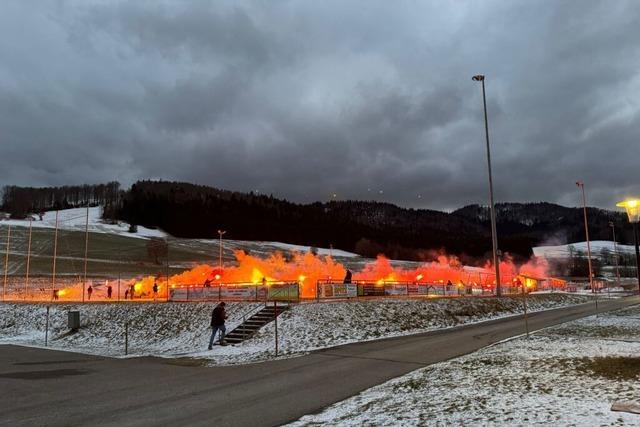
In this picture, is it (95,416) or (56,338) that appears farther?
(56,338)

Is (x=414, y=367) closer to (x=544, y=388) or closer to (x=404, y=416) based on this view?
(x=544, y=388)

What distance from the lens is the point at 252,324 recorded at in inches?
918

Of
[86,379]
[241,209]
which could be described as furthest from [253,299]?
A: [241,209]

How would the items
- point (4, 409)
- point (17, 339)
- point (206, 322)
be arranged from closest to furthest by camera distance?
point (4, 409)
point (206, 322)
point (17, 339)

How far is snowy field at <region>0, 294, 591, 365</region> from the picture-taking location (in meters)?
20.6

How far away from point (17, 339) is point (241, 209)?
529ft

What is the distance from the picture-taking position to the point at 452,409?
8.55m

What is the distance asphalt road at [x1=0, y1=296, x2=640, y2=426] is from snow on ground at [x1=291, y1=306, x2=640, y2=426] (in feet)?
4.06

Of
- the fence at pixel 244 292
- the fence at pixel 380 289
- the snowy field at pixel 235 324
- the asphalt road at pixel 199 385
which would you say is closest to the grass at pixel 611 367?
the asphalt road at pixel 199 385

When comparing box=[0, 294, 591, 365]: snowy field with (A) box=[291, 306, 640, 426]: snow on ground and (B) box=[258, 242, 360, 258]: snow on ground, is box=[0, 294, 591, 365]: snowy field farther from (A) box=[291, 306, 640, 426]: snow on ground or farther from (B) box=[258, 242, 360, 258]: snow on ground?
(B) box=[258, 242, 360, 258]: snow on ground

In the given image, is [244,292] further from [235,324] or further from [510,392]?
[510,392]

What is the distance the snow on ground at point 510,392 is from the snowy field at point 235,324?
8.00 m

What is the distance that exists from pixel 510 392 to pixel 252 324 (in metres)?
15.6

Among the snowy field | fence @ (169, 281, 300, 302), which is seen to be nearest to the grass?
the snowy field
